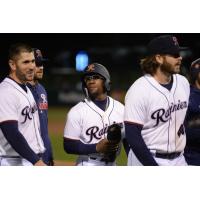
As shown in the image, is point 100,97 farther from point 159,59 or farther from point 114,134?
point 159,59

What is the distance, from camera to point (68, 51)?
3.78 metres

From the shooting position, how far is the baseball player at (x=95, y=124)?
3104 millimetres

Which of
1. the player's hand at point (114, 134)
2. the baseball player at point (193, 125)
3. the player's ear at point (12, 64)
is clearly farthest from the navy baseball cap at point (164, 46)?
the player's ear at point (12, 64)

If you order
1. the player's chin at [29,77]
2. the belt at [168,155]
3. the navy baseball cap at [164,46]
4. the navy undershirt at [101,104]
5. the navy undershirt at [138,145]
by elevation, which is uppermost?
the navy baseball cap at [164,46]

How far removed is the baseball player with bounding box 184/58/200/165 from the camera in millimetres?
3139

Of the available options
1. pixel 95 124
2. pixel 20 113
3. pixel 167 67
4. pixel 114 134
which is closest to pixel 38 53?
pixel 20 113

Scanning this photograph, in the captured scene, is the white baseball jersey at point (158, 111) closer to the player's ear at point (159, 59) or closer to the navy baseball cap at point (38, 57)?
the player's ear at point (159, 59)

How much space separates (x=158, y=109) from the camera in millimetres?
2932

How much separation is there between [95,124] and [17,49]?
67cm

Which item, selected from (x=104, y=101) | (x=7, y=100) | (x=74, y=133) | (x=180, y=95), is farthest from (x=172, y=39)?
(x=7, y=100)

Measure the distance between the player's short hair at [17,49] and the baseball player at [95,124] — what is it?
39 centimetres

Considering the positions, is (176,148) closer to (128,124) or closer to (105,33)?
(128,124)

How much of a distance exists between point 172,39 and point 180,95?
1.16 ft

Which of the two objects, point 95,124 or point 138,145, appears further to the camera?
point 95,124
